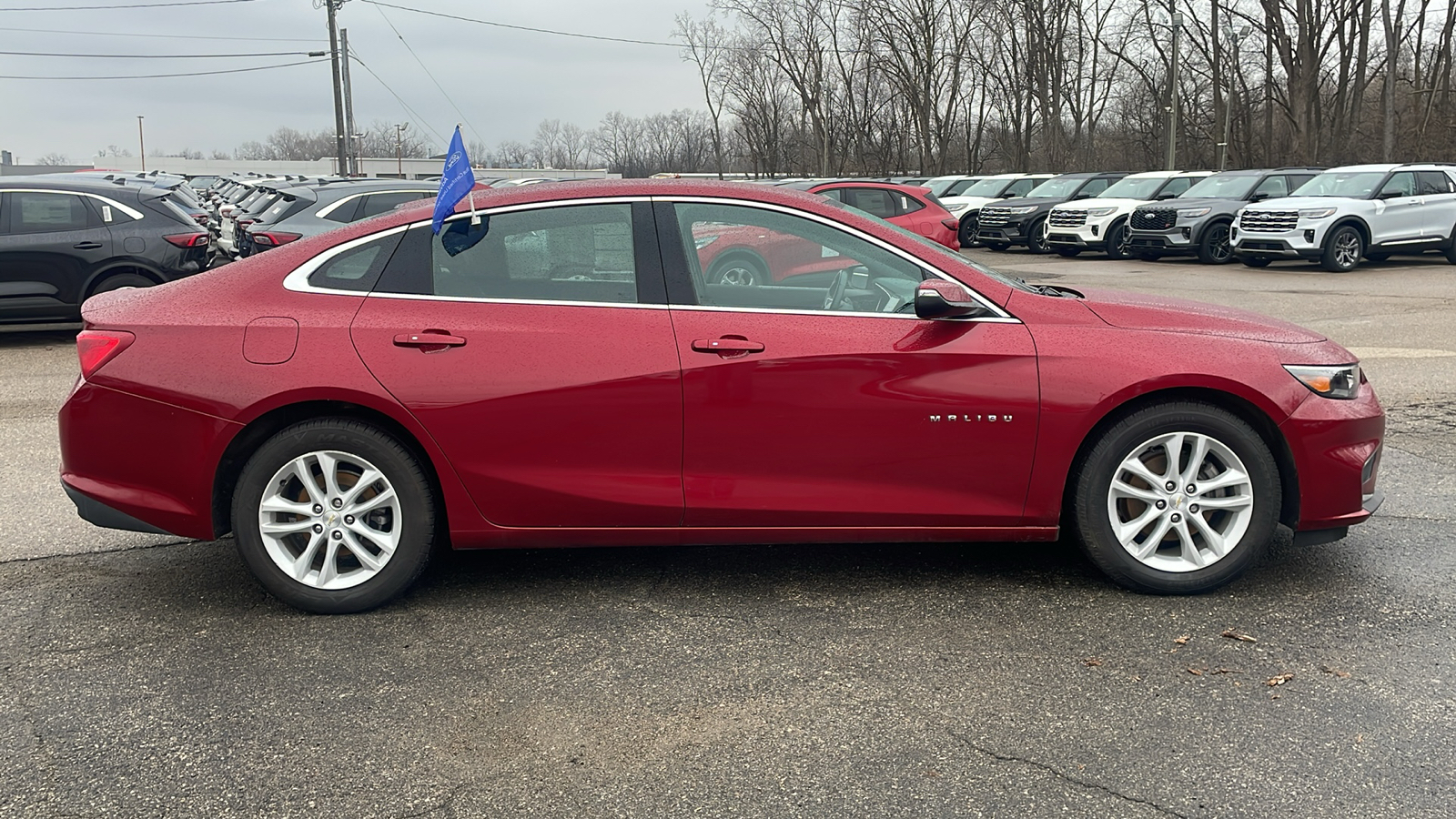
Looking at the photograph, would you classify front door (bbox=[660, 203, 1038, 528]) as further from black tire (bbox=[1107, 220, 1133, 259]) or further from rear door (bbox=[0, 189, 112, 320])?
black tire (bbox=[1107, 220, 1133, 259])

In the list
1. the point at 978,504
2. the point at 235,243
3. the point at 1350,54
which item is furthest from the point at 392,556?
the point at 1350,54

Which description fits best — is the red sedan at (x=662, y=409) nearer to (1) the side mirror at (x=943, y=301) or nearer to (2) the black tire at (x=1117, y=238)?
(1) the side mirror at (x=943, y=301)

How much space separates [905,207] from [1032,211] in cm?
1108

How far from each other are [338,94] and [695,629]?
41.4 metres

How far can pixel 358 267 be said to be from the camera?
426 cm

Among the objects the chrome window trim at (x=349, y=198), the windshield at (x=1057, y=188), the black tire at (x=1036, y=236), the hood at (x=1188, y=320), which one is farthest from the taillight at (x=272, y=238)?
the windshield at (x=1057, y=188)

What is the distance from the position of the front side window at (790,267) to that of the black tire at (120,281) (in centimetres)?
944

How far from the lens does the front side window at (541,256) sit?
13.9 feet

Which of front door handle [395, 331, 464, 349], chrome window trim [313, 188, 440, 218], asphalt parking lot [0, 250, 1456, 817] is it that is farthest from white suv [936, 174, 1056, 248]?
front door handle [395, 331, 464, 349]

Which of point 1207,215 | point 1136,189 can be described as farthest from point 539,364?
point 1136,189

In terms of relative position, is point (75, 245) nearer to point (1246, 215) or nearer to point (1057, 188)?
point (1246, 215)

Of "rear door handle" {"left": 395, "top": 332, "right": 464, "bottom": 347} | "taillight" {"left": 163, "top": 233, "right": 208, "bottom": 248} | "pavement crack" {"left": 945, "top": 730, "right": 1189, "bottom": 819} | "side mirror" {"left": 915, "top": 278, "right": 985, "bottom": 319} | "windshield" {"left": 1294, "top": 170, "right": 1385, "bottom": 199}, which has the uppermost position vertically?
"windshield" {"left": 1294, "top": 170, "right": 1385, "bottom": 199}

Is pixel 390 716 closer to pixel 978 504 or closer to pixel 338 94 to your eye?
pixel 978 504

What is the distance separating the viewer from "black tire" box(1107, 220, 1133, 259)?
77.5 ft
